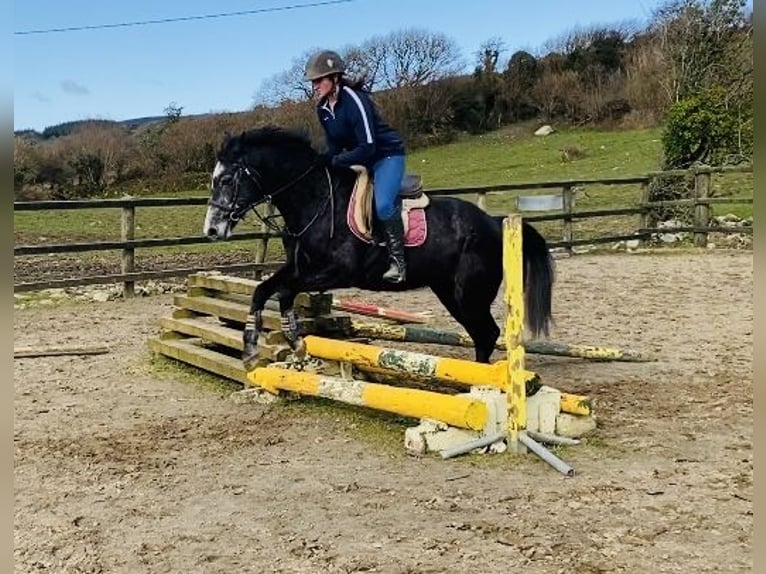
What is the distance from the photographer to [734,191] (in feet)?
56.2

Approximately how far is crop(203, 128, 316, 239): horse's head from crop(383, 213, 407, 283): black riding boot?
693 mm

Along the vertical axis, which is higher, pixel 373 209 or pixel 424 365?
pixel 373 209

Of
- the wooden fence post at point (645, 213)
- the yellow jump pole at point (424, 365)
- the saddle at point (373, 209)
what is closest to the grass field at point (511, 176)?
the wooden fence post at point (645, 213)

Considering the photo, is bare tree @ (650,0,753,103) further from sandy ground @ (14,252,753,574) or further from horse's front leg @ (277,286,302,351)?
horse's front leg @ (277,286,302,351)

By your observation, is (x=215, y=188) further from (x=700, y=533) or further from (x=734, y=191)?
(x=734, y=191)

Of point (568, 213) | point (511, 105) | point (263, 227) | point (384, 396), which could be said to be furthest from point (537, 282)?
point (511, 105)

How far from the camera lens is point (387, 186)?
5.27m

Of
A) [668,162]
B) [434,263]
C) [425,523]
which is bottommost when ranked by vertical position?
[425,523]

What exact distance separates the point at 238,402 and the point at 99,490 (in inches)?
64.5

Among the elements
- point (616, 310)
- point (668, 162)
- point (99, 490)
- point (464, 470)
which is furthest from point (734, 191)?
point (99, 490)

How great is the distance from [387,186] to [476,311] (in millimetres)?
1079

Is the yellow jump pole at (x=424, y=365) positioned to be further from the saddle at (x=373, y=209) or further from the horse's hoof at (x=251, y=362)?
the saddle at (x=373, y=209)

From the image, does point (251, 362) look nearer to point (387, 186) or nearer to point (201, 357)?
point (201, 357)

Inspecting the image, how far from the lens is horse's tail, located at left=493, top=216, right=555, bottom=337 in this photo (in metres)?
A: 5.52
